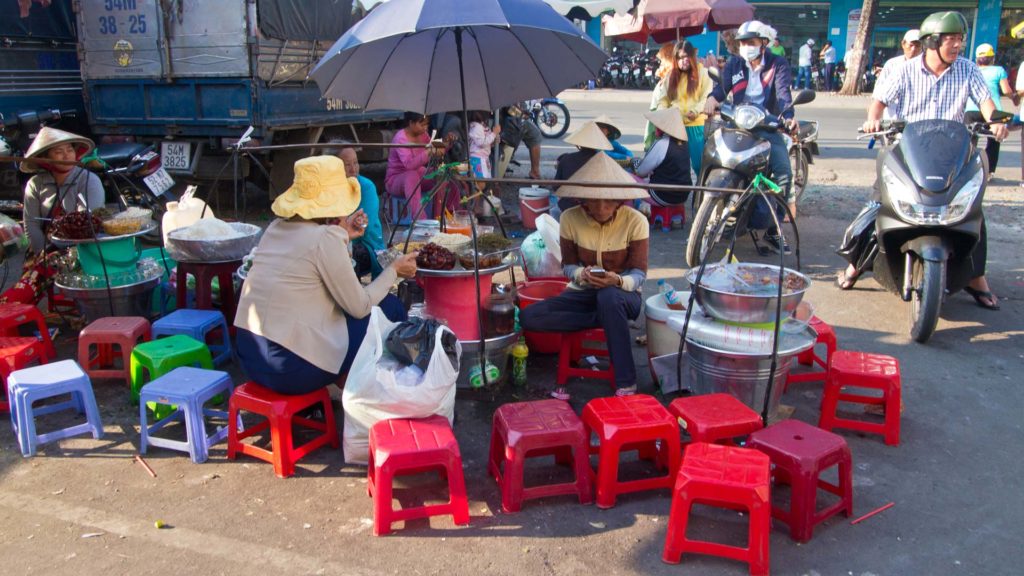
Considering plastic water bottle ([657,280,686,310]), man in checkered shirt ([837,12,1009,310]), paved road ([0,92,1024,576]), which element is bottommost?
paved road ([0,92,1024,576])

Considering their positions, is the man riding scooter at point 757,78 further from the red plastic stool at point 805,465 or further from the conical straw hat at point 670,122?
the red plastic stool at point 805,465

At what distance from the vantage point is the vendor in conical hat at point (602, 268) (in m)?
3.90

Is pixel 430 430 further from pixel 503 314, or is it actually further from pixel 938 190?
pixel 938 190

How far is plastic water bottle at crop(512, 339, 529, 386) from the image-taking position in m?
4.21

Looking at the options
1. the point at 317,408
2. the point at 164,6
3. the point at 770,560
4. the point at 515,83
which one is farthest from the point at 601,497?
the point at 164,6

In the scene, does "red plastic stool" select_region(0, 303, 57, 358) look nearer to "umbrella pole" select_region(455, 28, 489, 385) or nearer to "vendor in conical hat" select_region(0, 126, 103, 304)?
"vendor in conical hat" select_region(0, 126, 103, 304)

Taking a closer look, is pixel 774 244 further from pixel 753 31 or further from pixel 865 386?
pixel 865 386

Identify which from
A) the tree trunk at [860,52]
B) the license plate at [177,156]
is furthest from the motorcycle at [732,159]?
the tree trunk at [860,52]

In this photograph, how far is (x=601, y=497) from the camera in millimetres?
3051

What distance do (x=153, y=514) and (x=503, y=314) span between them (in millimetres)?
1884

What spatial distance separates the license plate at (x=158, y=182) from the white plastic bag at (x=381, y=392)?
14.9ft

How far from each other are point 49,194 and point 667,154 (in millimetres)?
5014

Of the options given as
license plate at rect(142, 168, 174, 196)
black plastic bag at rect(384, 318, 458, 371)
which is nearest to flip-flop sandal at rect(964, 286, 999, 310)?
black plastic bag at rect(384, 318, 458, 371)

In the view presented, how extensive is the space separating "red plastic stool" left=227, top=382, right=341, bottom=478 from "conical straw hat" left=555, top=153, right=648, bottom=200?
164 cm
